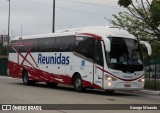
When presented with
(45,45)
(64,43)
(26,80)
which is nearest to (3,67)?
(26,80)

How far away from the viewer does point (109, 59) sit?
21688 millimetres

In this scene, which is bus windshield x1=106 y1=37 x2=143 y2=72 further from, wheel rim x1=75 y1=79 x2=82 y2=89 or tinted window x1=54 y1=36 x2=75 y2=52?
tinted window x1=54 y1=36 x2=75 y2=52

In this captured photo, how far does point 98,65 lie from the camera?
22.1 metres

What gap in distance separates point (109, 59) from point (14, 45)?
466 inches

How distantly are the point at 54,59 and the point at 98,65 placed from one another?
4.69 m

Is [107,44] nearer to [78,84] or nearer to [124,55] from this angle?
[124,55]

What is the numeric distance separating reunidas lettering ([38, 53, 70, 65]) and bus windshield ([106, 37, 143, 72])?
3.57 m

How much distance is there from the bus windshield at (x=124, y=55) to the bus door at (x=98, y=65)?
1.52ft

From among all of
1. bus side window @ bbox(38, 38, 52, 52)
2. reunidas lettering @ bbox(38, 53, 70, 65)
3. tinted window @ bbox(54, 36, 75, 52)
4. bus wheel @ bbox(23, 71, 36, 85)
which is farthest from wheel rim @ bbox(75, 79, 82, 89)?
bus wheel @ bbox(23, 71, 36, 85)

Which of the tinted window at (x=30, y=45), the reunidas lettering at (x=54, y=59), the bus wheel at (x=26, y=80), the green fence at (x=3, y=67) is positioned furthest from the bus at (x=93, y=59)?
the green fence at (x=3, y=67)

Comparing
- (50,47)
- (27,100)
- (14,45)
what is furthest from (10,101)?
(14,45)

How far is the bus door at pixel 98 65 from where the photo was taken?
2189 cm

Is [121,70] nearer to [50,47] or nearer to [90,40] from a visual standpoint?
[90,40]

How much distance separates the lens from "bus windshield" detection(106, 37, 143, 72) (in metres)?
21.8
